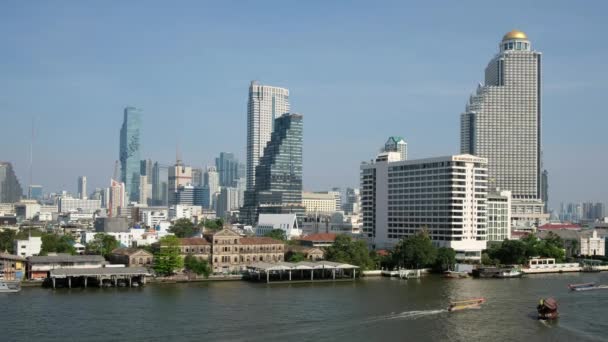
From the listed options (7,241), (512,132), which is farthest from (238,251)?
(512,132)

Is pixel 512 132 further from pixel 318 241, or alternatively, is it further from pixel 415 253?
pixel 415 253

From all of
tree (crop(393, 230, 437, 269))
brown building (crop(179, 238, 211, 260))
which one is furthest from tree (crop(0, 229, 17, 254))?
tree (crop(393, 230, 437, 269))

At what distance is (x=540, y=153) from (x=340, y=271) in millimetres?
128495

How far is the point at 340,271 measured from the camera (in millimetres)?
80188

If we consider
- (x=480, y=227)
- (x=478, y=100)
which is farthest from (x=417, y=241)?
(x=478, y=100)

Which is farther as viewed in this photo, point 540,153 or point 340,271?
point 540,153

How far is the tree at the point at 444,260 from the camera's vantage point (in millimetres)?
87312

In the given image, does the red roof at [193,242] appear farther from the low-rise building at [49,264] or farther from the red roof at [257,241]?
the low-rise building at [49,264]

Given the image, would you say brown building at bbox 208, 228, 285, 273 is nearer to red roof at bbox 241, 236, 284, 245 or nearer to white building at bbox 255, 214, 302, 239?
red roof at bbox 241, 236, 284, 245

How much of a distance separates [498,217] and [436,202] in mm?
18568

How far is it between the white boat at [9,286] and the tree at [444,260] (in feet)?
159

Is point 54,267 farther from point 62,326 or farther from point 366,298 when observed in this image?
point 366,298

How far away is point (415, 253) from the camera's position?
284ft

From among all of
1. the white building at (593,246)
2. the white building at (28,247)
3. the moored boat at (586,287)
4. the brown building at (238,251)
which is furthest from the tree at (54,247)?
the white building at (593,246)
